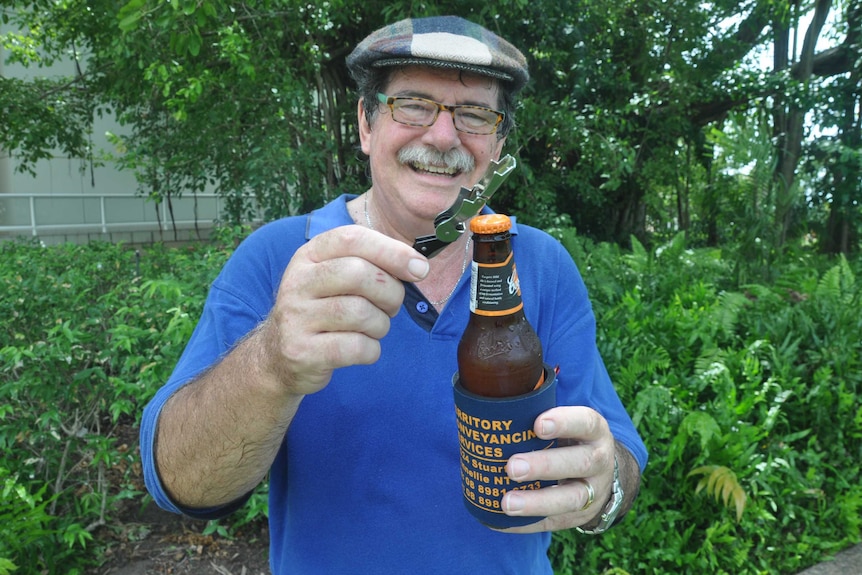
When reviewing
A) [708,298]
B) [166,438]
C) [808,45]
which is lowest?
[708,298]

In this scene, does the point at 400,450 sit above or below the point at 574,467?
below

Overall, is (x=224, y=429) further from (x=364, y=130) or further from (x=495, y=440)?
(x=364, y=130)

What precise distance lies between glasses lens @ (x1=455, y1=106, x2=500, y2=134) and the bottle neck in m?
0.68

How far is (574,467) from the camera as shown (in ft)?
4.06

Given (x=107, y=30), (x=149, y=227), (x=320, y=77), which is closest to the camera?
(x=107, y=30)

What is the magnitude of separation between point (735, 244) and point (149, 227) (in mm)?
12791

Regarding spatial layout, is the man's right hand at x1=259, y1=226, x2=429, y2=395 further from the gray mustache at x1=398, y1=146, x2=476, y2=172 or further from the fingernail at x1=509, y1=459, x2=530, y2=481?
the gray mustache at x1=398, y1=146, x2=476, y2=172

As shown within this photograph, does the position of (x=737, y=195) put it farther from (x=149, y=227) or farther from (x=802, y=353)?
(x=149, y=227)

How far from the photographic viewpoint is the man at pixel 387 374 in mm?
1134

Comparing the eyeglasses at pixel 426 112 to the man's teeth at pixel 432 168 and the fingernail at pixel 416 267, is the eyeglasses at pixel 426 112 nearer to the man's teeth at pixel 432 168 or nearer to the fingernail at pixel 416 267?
the man's teeth at pixel 432 168

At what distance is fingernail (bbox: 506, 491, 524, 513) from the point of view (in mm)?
1175

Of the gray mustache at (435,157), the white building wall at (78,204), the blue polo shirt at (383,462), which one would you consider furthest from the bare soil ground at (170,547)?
the white building wall at (78,204)

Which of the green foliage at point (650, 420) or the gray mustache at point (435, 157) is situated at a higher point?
the gray mustache at point (435, 157)

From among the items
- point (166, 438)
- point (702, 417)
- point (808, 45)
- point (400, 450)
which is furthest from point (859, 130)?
point (166, 438)
